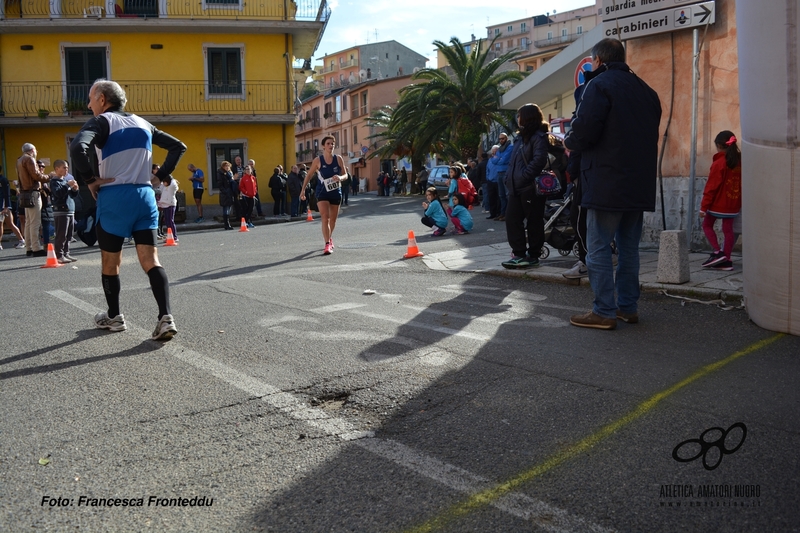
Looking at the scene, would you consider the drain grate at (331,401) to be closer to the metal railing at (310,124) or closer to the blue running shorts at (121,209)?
the blue running shorts at (121,209)

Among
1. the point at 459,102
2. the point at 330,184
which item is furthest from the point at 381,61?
the point at 330,184

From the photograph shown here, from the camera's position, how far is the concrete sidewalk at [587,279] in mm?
7039

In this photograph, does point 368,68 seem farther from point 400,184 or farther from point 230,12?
point 230,12

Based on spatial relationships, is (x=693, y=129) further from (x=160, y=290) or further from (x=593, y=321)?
(x=160, y=290)

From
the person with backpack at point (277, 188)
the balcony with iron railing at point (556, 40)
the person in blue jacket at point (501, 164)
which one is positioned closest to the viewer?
the person in blue jacket at point (501, 164)

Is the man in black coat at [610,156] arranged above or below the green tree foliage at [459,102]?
below

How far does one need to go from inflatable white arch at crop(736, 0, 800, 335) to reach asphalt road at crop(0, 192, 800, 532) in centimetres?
32

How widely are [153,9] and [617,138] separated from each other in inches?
1154

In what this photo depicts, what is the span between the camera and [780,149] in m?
5.44

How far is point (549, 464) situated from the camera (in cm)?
314

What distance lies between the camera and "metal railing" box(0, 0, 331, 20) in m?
29.3

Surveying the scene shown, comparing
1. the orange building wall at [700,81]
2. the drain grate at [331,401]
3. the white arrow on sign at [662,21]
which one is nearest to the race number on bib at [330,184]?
the white arrow on sign at [662,21]

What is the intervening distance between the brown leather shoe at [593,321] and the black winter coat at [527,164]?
9.22ft

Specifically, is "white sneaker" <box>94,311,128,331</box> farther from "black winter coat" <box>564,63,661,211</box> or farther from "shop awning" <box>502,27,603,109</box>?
"shop awning" <box>502,27,603,109</box>
